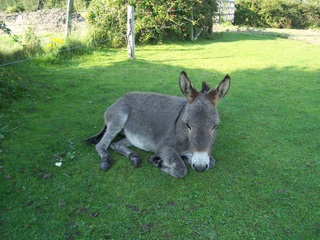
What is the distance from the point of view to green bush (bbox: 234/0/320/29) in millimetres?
26453

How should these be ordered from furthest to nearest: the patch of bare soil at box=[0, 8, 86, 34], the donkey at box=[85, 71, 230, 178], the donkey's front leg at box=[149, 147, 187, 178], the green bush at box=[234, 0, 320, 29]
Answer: the green bush at box=[234, 0, 320, 29], the patch of bare soil at box=[0, 8, 86, 34], the donkey's front leg at box=[149, 147, 187, 178], the donkey at box=[85, 71, 230, 178]


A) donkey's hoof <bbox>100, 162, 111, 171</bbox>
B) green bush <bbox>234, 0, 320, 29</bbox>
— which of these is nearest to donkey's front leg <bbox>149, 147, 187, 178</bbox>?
donkey's hoof <bbox>100, 162, 111, 171</bbox>

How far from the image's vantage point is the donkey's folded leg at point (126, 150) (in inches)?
162

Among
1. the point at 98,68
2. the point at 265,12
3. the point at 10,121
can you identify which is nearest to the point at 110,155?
the point at 10,121

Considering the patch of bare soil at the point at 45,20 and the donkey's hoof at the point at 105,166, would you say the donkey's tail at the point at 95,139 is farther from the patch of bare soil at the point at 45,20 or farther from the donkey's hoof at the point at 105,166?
the patch of bare soil at the point at 45,20

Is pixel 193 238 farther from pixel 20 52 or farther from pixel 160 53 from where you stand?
pixel 160 53

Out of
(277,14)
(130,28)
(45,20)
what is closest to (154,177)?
(130,28)

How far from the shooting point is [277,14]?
27.6m

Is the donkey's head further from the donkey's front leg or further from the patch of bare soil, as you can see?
the patch of bare soil

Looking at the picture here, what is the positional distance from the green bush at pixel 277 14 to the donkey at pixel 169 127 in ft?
81.8

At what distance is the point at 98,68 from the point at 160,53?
3.53 m

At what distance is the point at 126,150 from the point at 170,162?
3.07 feet

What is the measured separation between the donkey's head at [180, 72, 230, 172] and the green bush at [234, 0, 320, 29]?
25319mm

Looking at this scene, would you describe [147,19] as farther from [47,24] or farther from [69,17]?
[47,24]
